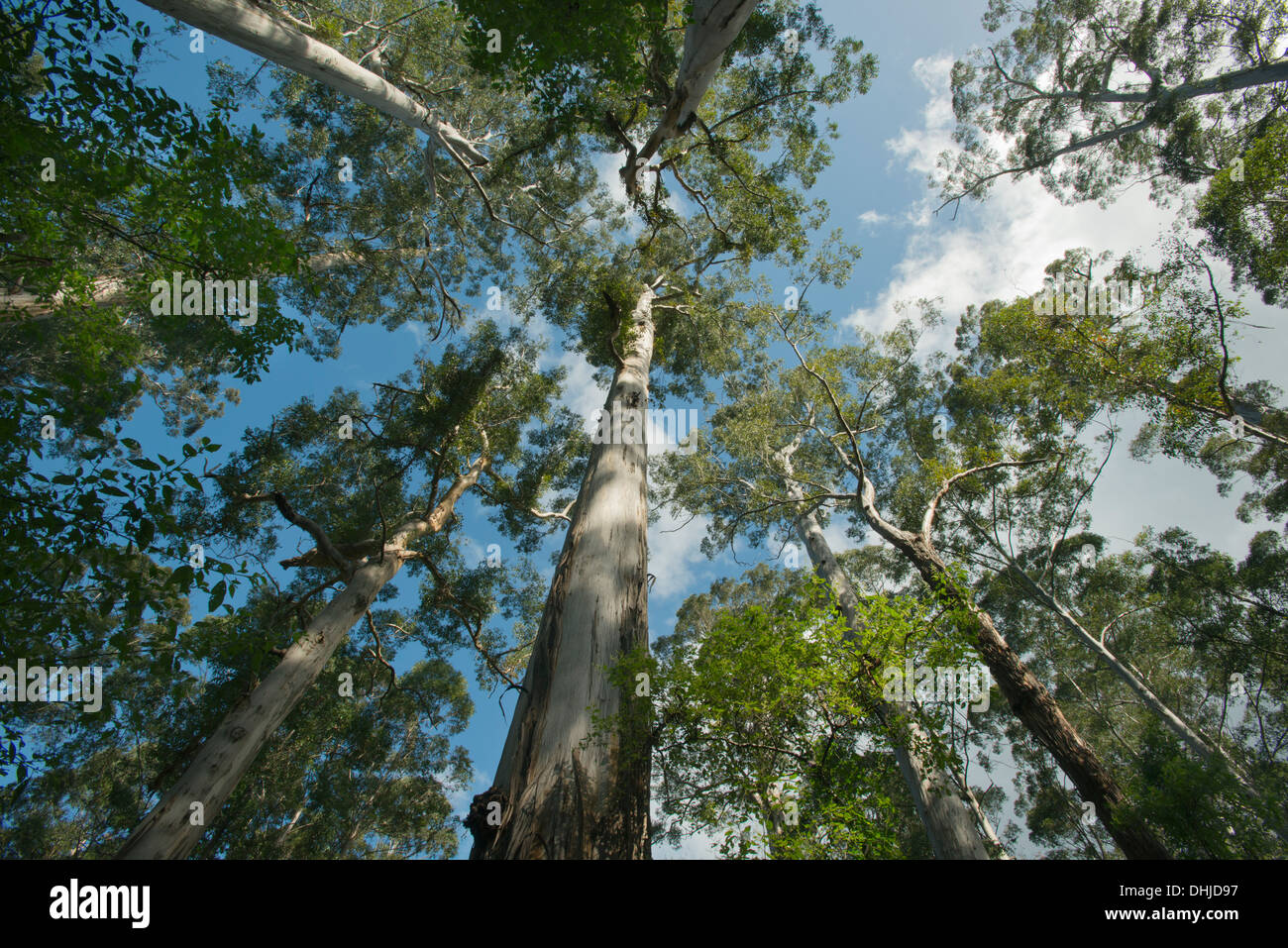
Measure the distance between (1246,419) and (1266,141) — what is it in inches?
162

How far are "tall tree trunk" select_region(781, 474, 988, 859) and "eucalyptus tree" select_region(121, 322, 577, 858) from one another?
560 centimetres

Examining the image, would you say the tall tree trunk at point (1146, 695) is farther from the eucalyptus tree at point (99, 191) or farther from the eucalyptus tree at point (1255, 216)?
the eucalyptus tree at point (99, 191)

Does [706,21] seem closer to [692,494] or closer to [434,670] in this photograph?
[692,494]

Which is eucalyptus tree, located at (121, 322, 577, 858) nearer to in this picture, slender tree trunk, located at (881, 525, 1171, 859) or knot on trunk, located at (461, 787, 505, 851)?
knot on trunk, located at (461, 787, 505, 851)

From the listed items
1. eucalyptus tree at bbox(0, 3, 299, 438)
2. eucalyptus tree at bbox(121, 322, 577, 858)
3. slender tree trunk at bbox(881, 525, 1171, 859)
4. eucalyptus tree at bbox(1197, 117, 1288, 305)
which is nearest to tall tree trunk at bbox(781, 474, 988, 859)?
slender tree trunk at bbox(881, 525, 1171, 859)

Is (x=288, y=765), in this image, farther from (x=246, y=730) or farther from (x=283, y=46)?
(x=283, y=46)

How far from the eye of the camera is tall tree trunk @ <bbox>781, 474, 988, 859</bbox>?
301 centimetres

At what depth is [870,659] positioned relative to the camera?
297 centimetres

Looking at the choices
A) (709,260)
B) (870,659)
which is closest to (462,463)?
(709,260)

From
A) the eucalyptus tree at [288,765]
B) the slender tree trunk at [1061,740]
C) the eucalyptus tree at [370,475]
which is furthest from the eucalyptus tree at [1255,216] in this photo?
the eucalyptus tree at [288,765]

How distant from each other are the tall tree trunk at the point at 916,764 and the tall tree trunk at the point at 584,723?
1414 millimetres

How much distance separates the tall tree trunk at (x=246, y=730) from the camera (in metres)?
4.30

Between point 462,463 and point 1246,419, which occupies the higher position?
point 462,463

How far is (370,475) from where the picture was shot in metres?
10.7
